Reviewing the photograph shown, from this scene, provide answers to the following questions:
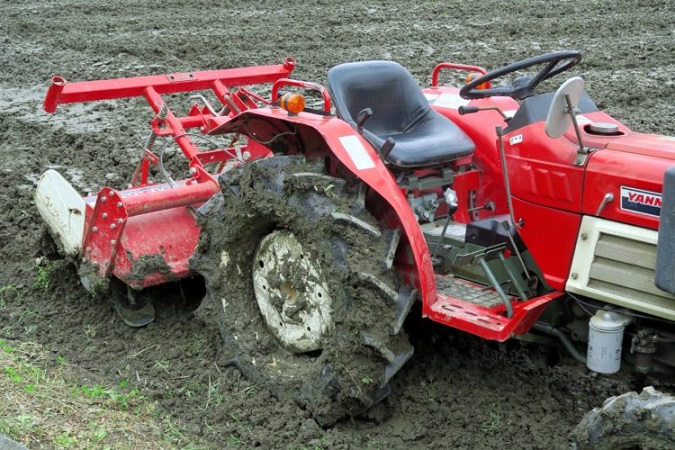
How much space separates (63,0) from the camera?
495 inches

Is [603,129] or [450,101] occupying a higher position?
[603,129]

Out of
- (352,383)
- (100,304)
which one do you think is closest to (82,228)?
(100,304)

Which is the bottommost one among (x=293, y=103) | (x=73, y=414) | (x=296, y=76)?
(x=296, y=76)

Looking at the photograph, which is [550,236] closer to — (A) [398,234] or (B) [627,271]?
(B) [627,271]

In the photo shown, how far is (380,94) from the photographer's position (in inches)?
171

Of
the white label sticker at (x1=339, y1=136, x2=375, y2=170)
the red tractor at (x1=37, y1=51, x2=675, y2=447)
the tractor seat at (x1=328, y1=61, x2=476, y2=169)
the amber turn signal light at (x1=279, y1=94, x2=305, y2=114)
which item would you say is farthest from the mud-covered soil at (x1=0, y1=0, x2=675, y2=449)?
the amber turn signal light at (x1=279, y1=94, x2=305, y2=114)

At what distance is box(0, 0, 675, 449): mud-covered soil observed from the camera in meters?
3.65

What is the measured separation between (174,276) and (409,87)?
4.77 feet

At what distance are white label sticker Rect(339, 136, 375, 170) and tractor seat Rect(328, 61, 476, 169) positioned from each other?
24cm

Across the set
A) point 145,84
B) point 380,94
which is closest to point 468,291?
point 380,94

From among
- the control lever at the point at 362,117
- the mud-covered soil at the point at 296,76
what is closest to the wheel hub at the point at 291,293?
the mud-covered soil at the point at 296,76

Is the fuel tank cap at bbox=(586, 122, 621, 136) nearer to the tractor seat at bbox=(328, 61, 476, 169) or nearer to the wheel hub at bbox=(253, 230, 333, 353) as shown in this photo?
the tractor seat at bbox=(328, 61, 476, 169)

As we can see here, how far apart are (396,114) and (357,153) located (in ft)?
2.84

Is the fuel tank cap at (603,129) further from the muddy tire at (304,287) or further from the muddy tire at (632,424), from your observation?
the muddy tire at (632,424)
